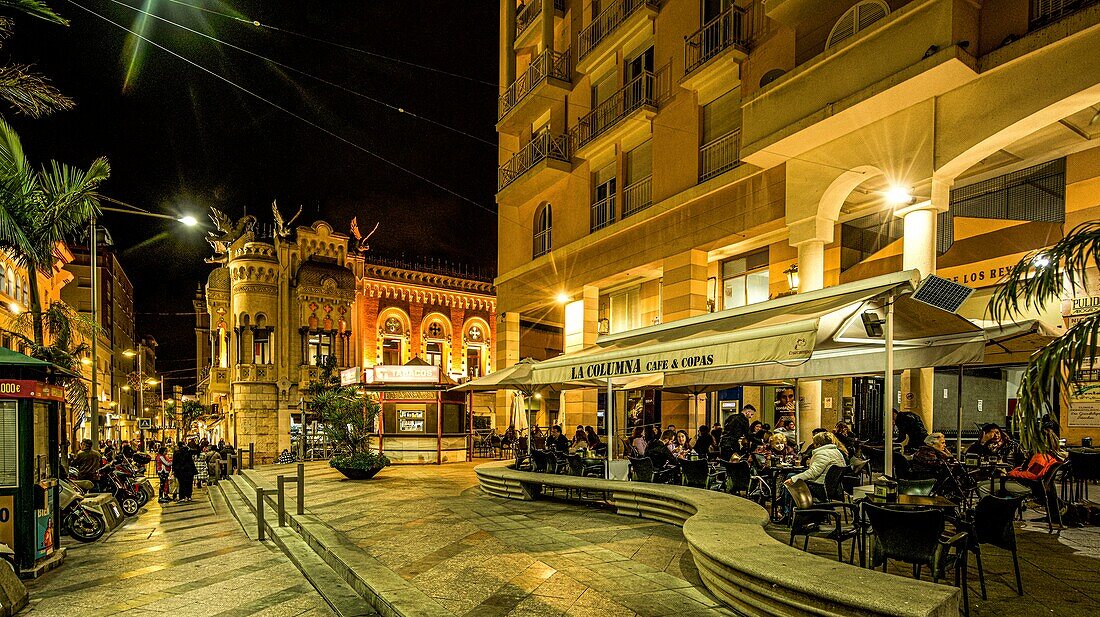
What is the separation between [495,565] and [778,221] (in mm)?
9919

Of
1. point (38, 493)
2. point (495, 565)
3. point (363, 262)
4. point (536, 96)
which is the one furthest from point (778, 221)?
point (363, 262)

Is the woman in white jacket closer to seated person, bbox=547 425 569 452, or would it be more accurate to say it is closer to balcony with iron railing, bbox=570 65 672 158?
seated person, bbox=547 425 569 452

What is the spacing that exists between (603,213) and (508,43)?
1017cm

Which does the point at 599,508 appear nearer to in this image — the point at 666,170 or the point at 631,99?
the point at 666,170

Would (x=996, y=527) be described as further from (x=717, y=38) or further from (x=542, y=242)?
(x=542, y=242)

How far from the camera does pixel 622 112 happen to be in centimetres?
1906

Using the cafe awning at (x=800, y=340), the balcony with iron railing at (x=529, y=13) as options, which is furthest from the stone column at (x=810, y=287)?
the balcony with iron railing at (x=529, y=13)

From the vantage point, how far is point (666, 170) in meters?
17.1

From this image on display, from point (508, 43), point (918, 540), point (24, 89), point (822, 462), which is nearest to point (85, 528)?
point (24, 89)

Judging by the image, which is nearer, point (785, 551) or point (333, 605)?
point (785, 551)

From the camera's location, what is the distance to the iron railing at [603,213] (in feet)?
64.6

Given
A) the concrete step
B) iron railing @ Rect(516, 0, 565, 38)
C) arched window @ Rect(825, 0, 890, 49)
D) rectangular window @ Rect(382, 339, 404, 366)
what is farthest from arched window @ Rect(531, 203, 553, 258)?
rectangular window @ Rect(382, 339, 404, 366)

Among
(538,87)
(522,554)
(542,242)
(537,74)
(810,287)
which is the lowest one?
(522,554)

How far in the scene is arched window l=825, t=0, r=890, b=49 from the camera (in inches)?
470
